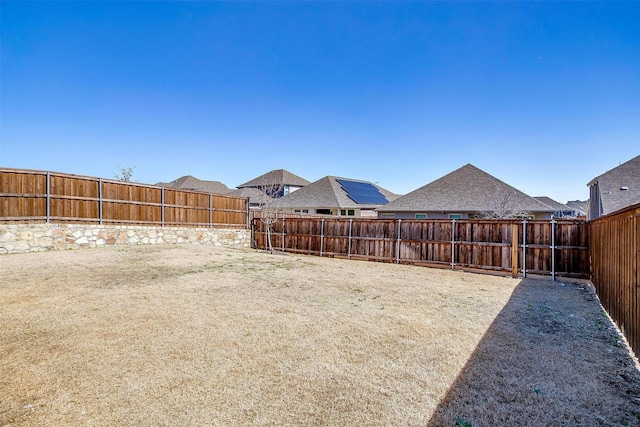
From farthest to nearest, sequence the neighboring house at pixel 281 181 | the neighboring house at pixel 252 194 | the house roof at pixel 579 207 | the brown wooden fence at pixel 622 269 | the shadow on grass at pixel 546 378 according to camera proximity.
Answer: the house roof at pixel 579 207 < the neighboring house at pixel 281 181 < the neighboring house at pixel 252 194 < the brown wooden fence at pixel 622 269 < the shadow on grass at pixel 546 378

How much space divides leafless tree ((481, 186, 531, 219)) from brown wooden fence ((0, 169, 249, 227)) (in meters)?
15.1

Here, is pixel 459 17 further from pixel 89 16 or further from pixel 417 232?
pixel 89 16

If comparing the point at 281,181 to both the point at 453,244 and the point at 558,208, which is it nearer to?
the point at 558,208

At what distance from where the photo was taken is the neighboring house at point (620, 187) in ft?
40.7

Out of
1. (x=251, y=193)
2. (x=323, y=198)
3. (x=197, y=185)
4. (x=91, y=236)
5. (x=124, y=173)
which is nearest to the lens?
(x=91, y=236)

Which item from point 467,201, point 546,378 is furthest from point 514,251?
point 467,201

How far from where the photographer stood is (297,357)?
393 cm

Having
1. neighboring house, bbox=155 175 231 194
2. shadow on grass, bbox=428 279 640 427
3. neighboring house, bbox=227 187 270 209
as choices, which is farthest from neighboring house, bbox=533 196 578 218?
neighboring house, bbox=155 175 231 194

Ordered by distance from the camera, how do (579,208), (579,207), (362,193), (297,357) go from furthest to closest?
1. (579,207)
2. (579,208)
3. (362,193)
4. (297,357)

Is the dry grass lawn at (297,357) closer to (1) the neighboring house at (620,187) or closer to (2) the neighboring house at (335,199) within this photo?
(1) the neighboring house at (620,187)

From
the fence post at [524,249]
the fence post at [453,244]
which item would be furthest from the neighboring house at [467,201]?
the fence post at [524,249]

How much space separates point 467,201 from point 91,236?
1955cm

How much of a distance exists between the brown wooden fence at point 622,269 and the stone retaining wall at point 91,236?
15.2m

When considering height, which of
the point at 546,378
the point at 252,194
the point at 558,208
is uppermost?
the point at 252,194
